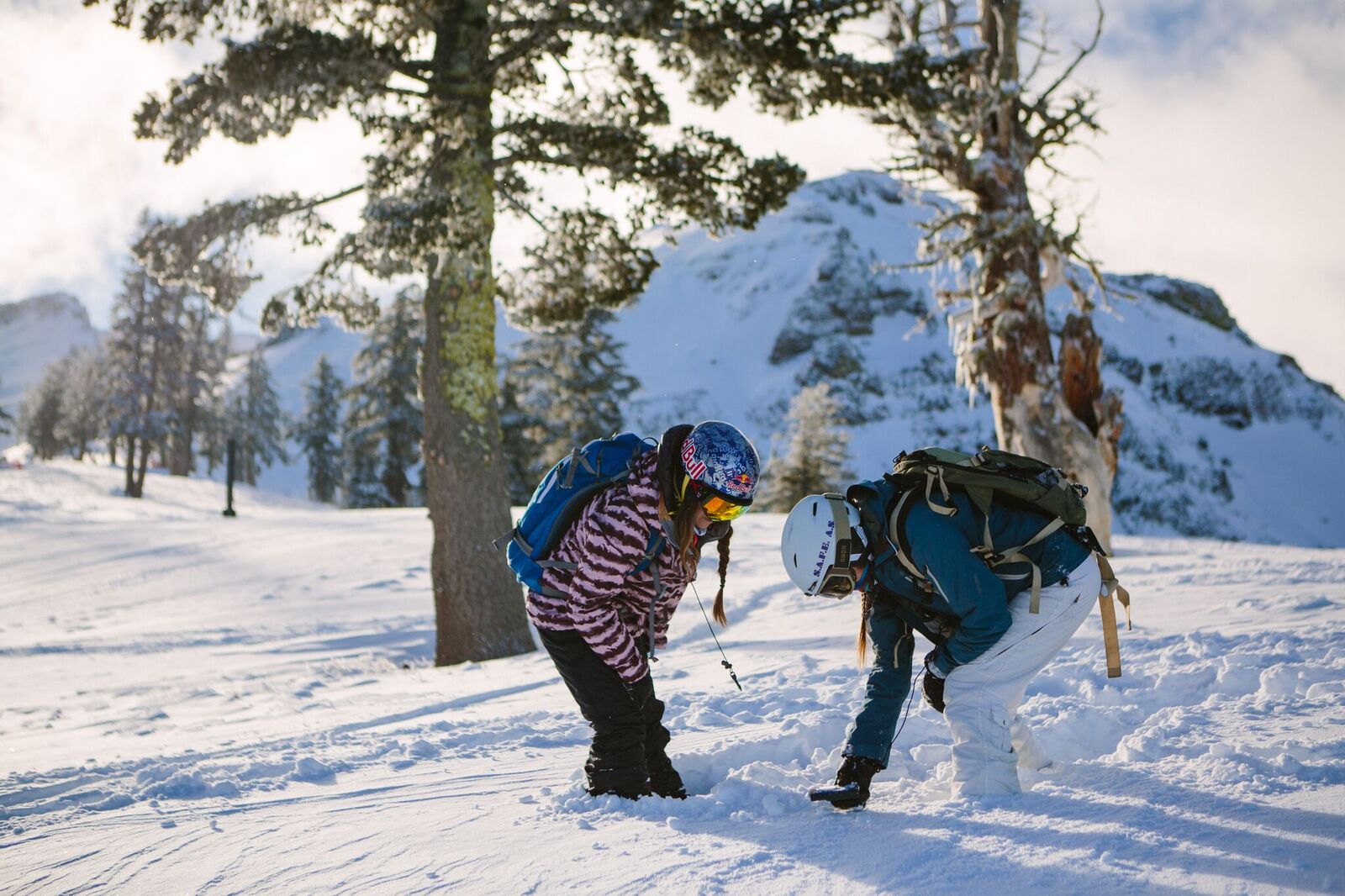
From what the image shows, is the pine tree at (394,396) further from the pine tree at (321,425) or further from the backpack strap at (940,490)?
the backpack strap at (940,490)

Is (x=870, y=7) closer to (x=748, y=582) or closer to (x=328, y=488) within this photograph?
Result: (x=748, y=582)

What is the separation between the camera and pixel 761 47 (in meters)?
8.55

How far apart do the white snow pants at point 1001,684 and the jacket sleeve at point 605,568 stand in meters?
1.28

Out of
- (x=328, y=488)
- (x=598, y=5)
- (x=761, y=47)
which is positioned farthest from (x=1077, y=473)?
(x=328, y=488)

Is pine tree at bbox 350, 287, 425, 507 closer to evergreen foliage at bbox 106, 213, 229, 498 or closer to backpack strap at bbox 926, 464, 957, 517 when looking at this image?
evergreen foliage at bbox 106, 213, 229, 498

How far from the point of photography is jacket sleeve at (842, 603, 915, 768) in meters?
3.52

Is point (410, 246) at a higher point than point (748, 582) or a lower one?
higher

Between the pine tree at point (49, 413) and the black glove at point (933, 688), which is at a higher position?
the pine tree at point (49, 413)

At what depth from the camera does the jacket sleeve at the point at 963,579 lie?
126 inches

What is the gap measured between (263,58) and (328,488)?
2152 inches

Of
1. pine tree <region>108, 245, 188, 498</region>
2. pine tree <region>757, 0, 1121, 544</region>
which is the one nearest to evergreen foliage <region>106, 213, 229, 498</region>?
pine tree <region>108, 245, 188, 498</region>

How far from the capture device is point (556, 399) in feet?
107

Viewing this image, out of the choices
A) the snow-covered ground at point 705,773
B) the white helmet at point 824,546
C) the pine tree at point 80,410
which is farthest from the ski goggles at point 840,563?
the pine tree at point 80,410

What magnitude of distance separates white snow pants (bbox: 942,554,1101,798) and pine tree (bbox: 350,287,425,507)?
111ft
